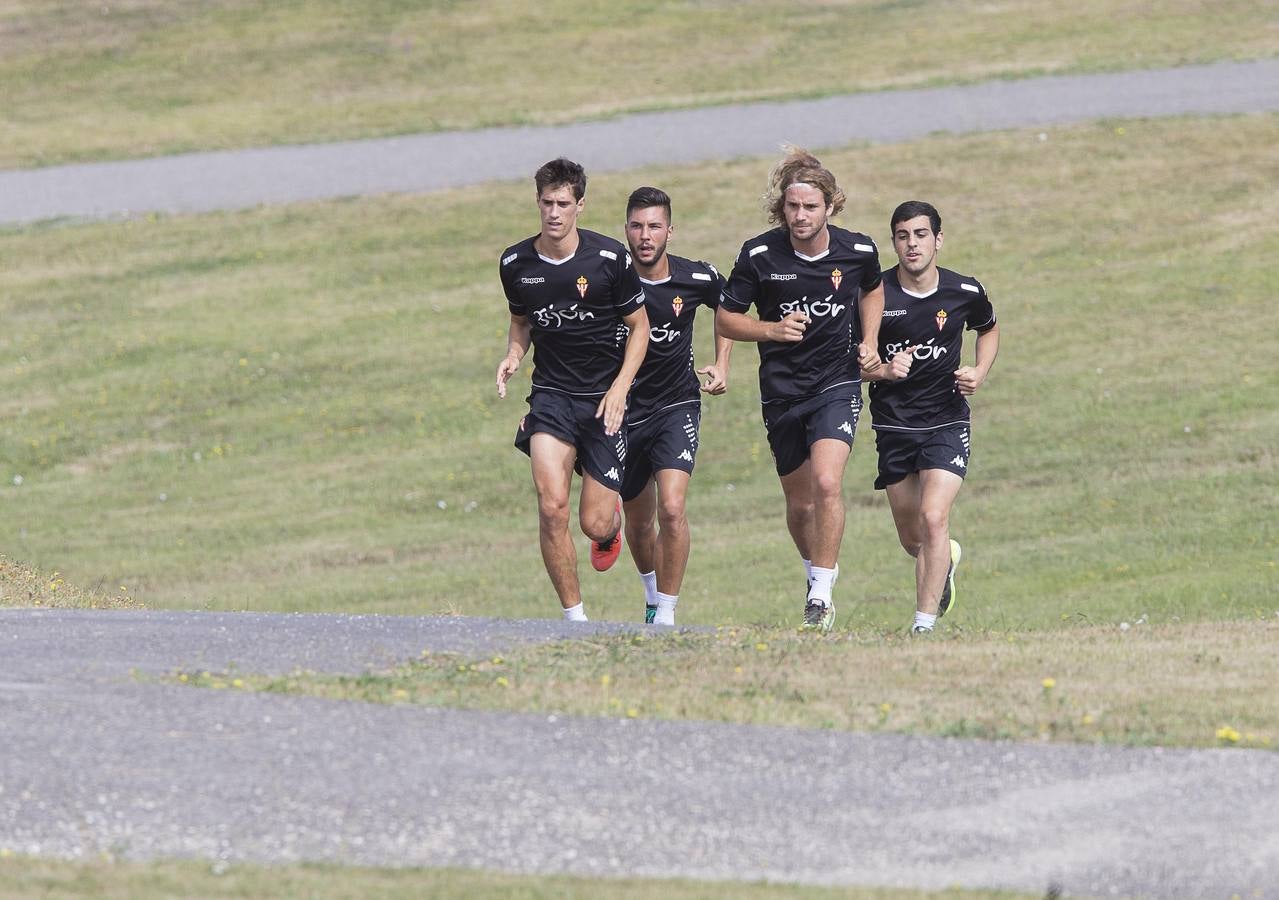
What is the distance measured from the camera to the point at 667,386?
1125cm

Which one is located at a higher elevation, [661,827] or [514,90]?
[514,90]

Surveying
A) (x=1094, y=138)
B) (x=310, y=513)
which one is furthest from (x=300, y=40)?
(x=310, y=513)

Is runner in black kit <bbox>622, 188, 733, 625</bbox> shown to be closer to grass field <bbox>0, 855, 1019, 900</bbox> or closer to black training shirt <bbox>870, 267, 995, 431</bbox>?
black training shirt <bbox>870, 267, 995, 431</bbox>

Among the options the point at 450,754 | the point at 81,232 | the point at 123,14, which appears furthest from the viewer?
the point at 123,14

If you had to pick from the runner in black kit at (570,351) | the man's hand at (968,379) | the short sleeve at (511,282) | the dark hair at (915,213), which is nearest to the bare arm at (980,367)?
the man's hand at (968,379)

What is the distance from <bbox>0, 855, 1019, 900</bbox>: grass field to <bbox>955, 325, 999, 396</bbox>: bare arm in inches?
190

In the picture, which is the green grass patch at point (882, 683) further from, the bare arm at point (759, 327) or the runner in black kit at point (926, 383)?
the bare arm at point (759, 327)

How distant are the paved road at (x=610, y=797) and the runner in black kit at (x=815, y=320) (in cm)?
323

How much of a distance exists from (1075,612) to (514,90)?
23.6 meters

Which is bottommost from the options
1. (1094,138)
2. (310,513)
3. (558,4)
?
(310,513)

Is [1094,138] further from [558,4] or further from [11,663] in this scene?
[11,663]

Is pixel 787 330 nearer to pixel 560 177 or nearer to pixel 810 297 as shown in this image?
pixel 810 297

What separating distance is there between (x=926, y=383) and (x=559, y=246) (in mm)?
2211

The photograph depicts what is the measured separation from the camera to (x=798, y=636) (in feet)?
31.8
